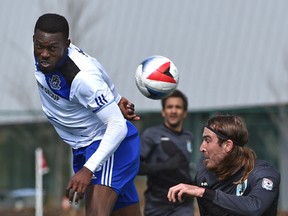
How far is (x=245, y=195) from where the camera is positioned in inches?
236

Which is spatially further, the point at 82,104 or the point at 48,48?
the point at 82,104

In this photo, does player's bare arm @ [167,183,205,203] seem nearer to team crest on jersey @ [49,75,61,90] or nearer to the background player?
team crest on jersey @ [49,75,61,90]

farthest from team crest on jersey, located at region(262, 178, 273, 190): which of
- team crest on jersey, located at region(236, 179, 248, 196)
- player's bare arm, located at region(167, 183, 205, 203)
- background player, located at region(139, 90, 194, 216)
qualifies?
background player, located at region(139, 90, 194, 216)

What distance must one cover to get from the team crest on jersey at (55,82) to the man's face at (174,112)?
310 cm

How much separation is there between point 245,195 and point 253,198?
0.17 metres

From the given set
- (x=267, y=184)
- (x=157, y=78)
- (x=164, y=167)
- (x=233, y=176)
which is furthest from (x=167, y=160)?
(x=267, y=184)

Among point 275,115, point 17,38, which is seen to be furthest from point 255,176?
point 17,38

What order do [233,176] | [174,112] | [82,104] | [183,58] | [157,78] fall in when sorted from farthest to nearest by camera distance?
[183,58] < [174,112] < [157,78] < [82,104] < [233,176]

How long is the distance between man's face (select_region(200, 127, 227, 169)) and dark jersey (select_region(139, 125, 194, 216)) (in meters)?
3.43

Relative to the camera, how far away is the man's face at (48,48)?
6668 millimetres

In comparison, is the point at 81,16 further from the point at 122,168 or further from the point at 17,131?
the point at 122,168

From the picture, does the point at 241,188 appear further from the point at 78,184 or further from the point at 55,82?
the point at 55,82

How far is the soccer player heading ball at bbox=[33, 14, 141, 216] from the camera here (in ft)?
21.8

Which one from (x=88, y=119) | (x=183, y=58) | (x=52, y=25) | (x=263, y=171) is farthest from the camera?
(x=183, y=58)
